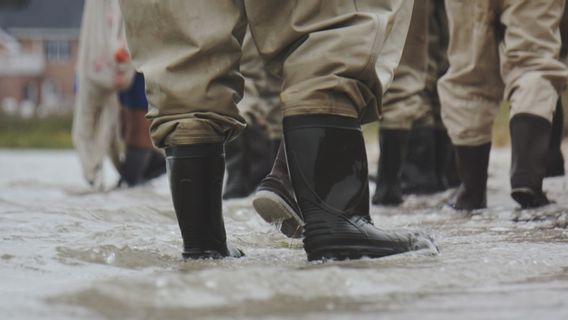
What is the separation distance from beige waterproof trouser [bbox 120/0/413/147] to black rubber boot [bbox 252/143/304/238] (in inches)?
15.3

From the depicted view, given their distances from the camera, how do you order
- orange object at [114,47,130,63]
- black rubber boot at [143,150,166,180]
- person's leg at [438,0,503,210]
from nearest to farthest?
person's leg at [438,0,503,210] → orange object at [114,47,130,63] → black rubber boot at [143,150,166,180]

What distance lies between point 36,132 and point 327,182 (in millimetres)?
30291

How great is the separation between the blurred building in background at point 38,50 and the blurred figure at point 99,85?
53596 millimetres

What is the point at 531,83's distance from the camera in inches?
163

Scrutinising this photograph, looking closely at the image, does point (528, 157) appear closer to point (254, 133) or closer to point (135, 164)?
point (254, 133)

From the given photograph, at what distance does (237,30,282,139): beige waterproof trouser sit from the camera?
17.9 feet

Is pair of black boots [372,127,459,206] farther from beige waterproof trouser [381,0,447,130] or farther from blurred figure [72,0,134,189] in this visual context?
blurred figure [72,0,134,189]

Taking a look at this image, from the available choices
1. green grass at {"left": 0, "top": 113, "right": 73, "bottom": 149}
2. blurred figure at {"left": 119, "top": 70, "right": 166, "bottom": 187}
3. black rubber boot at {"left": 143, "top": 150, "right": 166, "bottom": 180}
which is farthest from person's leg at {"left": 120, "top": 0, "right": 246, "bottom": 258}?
green grass at {"left": 0, "top": 113, "right": 73, "bottom": 149}

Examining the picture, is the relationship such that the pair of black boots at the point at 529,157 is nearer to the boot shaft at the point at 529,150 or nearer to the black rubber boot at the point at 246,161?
the boot shaft at the point at 529,150

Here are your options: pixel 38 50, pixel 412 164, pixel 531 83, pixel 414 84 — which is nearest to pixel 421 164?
pixel 412 164

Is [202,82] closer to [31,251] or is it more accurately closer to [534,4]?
[31,251]

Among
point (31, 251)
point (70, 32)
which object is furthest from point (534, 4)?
point (70, 32)

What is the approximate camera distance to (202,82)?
2.55 m

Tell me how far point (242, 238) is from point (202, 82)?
0.82 meters
